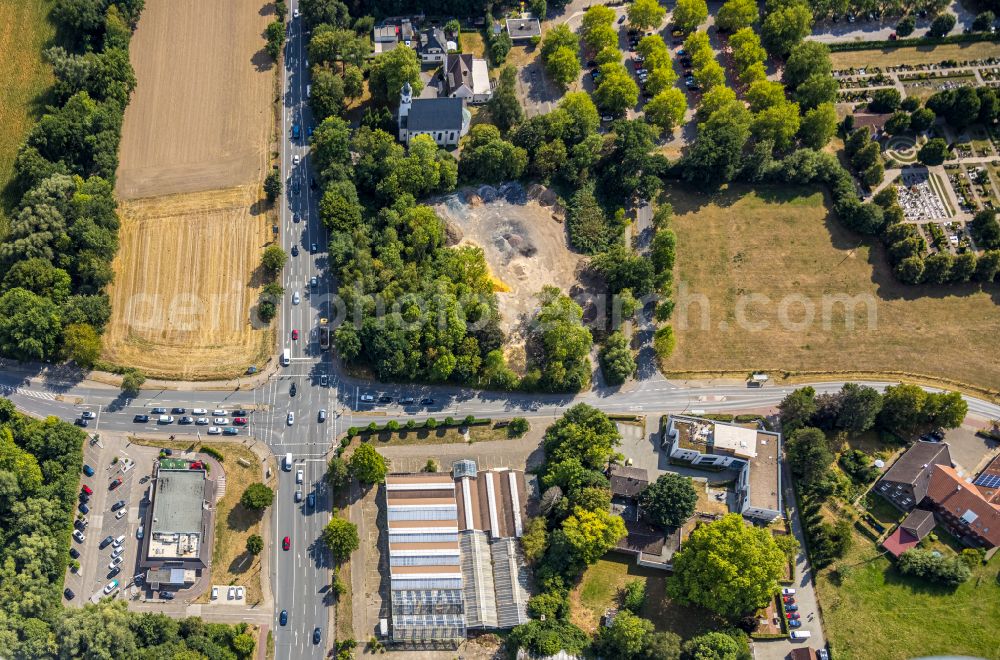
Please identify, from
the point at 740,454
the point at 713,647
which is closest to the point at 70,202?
the point at 740,454

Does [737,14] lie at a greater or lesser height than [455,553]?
greater

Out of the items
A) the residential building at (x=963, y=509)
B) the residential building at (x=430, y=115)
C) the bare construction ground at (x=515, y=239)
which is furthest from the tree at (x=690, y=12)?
the residential building at (x=963, y=509)

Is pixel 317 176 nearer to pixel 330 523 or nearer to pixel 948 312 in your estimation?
pixel 330 523

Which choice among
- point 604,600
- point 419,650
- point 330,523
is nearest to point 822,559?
point 604,600

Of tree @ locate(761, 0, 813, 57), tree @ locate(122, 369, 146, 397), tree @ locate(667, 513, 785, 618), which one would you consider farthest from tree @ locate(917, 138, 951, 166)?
tree @ locate(122, 369, 146, 397)

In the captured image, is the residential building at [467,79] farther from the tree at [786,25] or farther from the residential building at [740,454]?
the residential building at [740,454]

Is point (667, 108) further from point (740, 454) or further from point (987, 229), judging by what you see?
point (740, 454)
